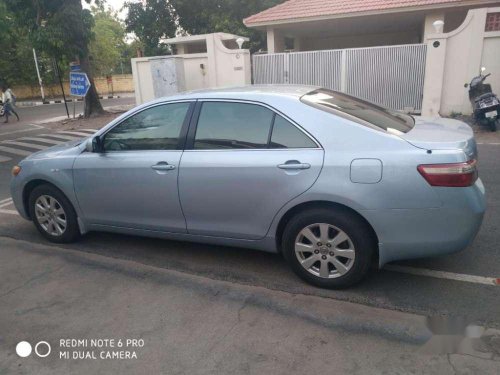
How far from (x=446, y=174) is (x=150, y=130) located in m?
2.56

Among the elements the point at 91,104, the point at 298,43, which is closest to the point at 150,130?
the point at 91,104

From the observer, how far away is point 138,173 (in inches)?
153

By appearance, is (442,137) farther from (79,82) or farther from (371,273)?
(79,82)

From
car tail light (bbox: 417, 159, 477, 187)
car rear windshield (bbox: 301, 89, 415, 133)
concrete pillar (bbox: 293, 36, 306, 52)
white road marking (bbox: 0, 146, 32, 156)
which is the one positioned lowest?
white road marking (bbox: 0, 146, 32, 156)

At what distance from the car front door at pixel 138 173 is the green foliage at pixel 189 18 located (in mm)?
19740

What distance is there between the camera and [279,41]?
17766mm

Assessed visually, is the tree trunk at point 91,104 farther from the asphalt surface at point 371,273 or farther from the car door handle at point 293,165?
the car door handle at point 293,165

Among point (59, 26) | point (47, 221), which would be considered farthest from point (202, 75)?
point (47, 221)

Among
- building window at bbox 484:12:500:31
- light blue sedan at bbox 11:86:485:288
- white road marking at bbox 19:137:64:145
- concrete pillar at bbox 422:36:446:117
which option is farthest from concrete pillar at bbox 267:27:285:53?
light blue sedan at bbox 11:86:485:288

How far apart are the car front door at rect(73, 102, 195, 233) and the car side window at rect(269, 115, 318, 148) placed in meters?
0.85

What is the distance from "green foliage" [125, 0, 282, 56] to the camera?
22578 mm

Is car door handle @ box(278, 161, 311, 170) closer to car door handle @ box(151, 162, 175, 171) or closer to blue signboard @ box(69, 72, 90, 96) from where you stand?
car door handle @ box(151, 162, 175, 171)

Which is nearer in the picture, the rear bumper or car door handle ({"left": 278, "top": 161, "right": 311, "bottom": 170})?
the rear bumper

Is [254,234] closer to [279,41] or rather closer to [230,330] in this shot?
[230,330]
